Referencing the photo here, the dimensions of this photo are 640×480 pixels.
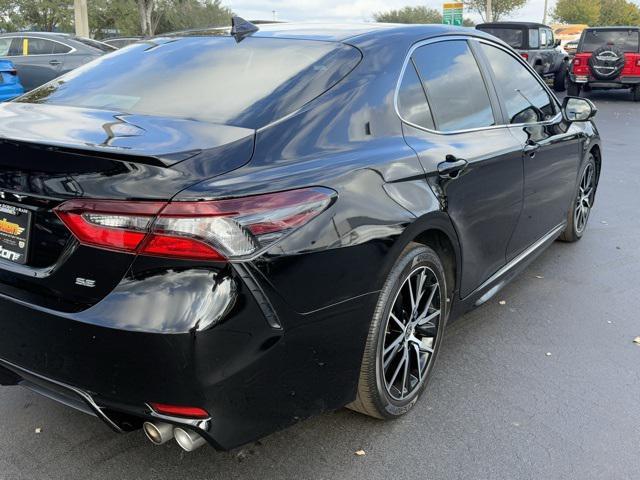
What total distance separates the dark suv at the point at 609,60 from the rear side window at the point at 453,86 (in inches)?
567

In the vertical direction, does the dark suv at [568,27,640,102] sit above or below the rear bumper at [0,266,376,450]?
above

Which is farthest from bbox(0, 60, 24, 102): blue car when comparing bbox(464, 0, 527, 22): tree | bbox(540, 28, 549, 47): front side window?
bbox(464, 0, 527, 22): tree

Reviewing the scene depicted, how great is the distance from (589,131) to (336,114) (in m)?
3.30

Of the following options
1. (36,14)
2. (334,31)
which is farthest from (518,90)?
(36,14)

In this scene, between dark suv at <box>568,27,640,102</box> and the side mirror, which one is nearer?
the side mirror

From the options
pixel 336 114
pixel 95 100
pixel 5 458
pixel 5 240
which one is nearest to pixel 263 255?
pixel 336 114

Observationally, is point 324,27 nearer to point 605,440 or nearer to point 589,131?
point 605,440

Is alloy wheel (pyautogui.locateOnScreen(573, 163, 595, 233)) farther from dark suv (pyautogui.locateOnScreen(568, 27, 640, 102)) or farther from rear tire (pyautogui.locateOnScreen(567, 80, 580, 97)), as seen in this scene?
rear tire (pyautogui.locateOnScreen(567, 80, 580, 97))

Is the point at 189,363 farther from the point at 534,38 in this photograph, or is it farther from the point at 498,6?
the point at 498,6

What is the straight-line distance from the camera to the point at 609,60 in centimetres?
1598

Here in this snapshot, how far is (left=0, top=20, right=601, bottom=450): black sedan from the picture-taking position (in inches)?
76.3

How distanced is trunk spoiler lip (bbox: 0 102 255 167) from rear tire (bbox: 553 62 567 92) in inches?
725

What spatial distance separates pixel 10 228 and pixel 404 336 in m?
1.61

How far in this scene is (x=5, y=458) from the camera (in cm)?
256
